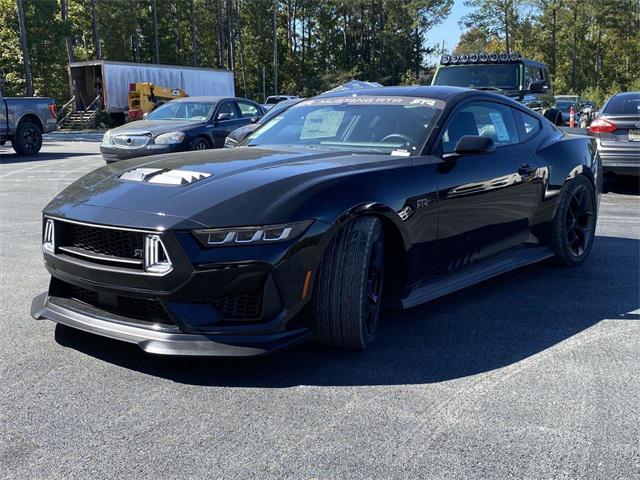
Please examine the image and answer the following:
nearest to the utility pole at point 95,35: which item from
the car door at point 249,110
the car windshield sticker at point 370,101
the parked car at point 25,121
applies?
the parked car at point 25,121

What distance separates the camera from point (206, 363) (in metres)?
3.45

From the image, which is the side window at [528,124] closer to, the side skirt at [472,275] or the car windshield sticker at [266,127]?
the side skirt at [472,275]

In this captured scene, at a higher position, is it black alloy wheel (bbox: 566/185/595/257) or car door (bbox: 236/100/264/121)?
car door (bbox: 236/100/264/121)

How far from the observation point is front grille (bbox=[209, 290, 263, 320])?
3.18m

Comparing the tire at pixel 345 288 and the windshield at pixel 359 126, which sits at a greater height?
the windshield at pixel 359 126

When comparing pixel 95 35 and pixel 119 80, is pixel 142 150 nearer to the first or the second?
pixel 119 80

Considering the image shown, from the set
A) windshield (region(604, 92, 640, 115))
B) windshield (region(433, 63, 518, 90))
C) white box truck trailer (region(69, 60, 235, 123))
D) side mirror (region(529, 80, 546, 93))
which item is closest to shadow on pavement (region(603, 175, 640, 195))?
windshield (region(604, 92, 640, 115))

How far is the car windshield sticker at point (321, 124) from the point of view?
4639 millimetres

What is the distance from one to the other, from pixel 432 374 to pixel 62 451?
5.66 ft

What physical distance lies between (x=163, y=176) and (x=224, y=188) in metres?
0.45

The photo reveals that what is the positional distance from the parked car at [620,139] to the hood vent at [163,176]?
7769mm

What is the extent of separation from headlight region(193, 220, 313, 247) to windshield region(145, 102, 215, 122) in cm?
1081

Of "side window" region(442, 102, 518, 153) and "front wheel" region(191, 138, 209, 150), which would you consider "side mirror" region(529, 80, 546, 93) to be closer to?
"front wheel" region(191, 138, 209, 150)

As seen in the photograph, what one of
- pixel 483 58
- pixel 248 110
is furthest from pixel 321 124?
pixel 248 110
